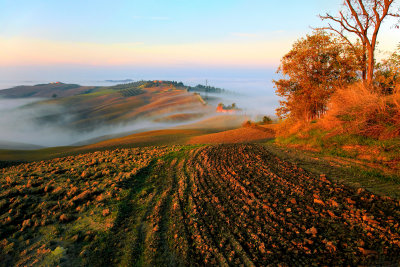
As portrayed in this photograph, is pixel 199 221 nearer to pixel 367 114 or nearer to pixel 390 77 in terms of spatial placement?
pixel 367 114

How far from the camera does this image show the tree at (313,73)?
17.1 meters

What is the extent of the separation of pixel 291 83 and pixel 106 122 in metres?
82.7

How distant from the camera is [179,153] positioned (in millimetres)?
14453

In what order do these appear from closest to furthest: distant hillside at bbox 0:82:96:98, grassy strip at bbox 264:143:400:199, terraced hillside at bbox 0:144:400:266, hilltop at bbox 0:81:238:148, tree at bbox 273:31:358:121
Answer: terraced hillside at bbox 0:144:400:266 < grassy strip at bbox 264:143:400:199 < tree at bbox 273:31:358:121 < hilltop at bbox 0:81:238:148 < distant hillside at bbox 0:82:96:98

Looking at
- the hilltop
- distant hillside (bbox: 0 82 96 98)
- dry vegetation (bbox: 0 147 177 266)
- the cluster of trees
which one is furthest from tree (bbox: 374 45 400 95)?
distant hillside (bbox: 0 82 96 98)

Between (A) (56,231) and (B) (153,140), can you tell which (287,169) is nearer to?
(A) (56,231)

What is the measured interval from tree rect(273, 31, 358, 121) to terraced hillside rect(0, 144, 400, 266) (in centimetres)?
1123

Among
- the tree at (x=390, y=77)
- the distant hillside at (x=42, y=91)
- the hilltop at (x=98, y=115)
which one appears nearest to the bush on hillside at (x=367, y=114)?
the tree at (x=390, y=77)

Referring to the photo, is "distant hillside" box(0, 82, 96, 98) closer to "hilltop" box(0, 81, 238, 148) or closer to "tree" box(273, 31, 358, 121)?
"hilltop" box(0, 81, 238, 148)

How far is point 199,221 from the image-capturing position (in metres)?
5.75

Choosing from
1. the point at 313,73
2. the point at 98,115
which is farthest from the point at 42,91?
the point at 313,73

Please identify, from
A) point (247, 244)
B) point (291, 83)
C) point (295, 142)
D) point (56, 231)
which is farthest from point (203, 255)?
point (291, 83)

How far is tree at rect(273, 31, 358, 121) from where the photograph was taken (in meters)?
17.1

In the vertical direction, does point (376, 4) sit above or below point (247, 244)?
above
